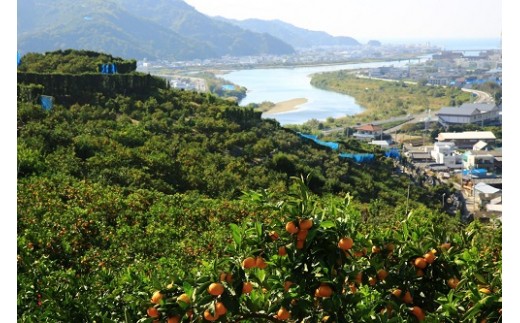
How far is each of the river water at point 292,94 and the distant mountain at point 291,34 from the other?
408 inches

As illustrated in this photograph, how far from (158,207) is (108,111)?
6.63 m

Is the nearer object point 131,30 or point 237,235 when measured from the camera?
point 237,235

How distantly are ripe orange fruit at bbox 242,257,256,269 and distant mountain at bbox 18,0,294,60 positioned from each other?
2274 centimetres

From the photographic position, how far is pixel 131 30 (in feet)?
121

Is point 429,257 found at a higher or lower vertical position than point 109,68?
lower

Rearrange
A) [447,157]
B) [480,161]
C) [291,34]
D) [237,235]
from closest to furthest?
[237,235], [480,161], [447,157], [291,34]

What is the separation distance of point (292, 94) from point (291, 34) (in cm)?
3538

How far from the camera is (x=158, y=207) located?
425cm

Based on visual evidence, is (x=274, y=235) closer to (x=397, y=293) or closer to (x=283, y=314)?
(x=283, y=314)

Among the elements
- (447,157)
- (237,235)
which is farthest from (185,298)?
(447,157)

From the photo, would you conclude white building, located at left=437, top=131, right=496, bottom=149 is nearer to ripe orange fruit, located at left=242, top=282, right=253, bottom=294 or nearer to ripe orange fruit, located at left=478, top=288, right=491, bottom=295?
ripe orange fruit, located at left=478, top=288, right=491, bottom=295

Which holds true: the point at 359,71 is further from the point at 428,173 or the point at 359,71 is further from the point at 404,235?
the point at 404,235

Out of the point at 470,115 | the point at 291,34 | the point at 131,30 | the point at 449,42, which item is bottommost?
the point at 470,115

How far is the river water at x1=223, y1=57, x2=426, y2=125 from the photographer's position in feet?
101
